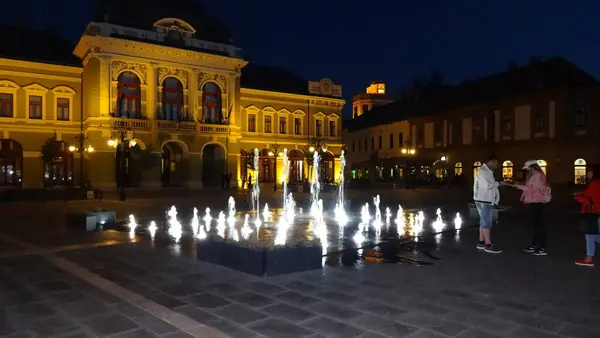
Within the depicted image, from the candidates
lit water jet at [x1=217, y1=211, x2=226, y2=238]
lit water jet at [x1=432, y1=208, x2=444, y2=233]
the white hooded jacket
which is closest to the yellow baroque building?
lit water jet at [x1=217, y1=211, x2=226, y2=238]

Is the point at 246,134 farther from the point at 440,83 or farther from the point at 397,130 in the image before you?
the point at 440,83

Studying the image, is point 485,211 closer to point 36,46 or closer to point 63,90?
point 63,90

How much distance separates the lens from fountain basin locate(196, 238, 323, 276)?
7.64 metres

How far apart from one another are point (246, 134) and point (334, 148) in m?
10.9

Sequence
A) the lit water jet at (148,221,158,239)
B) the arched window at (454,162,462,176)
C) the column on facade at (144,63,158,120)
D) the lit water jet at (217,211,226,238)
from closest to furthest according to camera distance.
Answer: the lit water jet at (148,221,158,239), the lit water jet at (217,211,226,238), the column on facade at (144,63,158,120), the arched window at (454,162,462,176)

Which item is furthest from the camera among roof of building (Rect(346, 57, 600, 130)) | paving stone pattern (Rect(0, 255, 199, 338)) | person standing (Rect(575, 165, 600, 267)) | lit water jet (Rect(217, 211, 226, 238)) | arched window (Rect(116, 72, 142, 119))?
arched window (Rect(116, 72, 142, 119))

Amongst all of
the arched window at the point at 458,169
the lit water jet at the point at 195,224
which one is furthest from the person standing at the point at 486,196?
the arched window at the point at 458,169

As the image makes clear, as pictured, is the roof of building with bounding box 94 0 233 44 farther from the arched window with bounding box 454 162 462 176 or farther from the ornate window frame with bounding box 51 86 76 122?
the arched window with bounding box 454 162 462 176

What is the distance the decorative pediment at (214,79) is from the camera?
139 feet

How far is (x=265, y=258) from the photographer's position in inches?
300

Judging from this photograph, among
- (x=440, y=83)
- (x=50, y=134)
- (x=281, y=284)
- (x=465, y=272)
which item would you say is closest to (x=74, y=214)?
(x=281, y=284)

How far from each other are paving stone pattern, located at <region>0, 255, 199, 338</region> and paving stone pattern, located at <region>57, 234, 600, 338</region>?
0.23ft

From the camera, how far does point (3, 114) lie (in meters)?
36.9

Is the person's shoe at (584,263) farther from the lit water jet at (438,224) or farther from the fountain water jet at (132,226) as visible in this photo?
the fountain water jet at (132,226)
